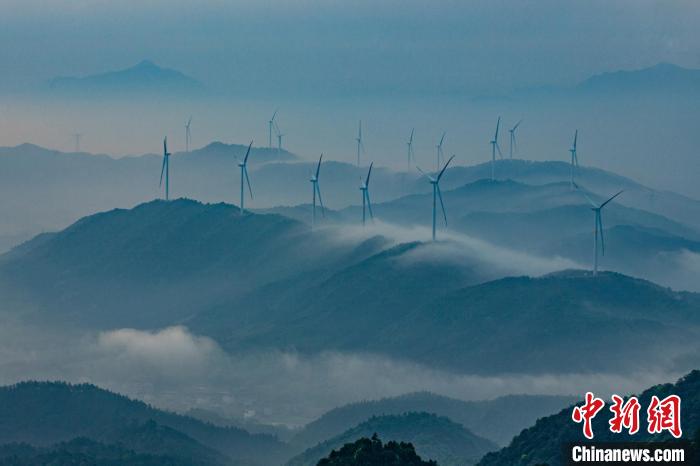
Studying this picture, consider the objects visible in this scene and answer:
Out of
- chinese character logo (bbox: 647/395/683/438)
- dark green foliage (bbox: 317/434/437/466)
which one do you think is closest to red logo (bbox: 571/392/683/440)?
chinese character logo (bbox: 647/395/683/438)

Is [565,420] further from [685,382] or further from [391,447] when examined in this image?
[391,447]

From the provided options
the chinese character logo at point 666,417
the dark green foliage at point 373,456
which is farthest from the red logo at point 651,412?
the dark green foliage at point 373,456

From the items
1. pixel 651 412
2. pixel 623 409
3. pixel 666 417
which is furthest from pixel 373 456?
pixel 666 417

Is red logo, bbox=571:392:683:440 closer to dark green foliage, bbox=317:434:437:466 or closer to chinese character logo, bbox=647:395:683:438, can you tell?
chinese character logo, bbox=647:395:683:438

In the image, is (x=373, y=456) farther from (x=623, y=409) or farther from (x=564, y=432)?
(x=564, y=432)

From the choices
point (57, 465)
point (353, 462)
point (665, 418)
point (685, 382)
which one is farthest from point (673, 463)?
point (57, 465)
